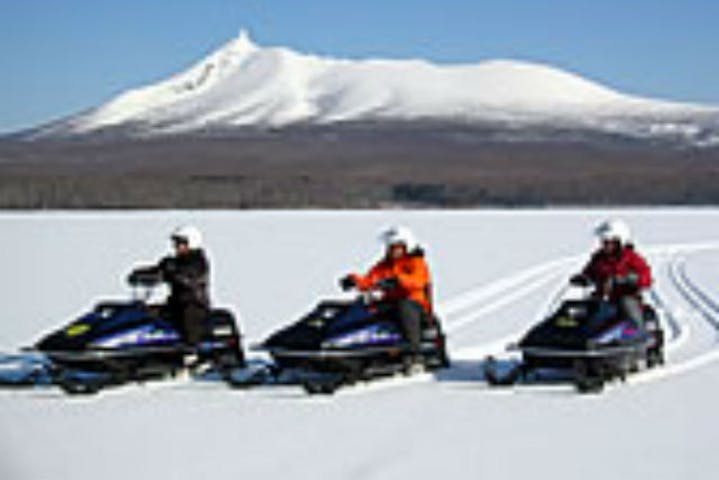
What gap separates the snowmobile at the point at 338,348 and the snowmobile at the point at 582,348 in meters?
0.72

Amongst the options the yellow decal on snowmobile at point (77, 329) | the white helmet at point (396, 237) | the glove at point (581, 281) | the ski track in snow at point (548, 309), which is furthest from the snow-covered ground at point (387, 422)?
the white helmet at point (396, 237)

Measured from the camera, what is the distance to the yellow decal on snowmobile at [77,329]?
9367 mm

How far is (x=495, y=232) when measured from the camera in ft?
117

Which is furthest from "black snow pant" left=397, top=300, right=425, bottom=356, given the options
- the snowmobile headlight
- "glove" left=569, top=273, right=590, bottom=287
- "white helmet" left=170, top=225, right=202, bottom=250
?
"white helmet" left=170, top=225, right=202, bottom=250

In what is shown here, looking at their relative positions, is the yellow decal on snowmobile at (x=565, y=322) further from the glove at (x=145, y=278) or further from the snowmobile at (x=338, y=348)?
the glove at (x=145, y=278)

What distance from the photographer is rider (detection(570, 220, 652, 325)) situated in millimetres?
10211

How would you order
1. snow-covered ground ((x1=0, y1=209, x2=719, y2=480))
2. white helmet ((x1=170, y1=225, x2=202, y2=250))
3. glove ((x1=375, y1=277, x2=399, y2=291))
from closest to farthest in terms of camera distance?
snow-covered ground ((x1=0, y1=209, x2=719, y2=480)) < white helmet ((x1=170, y1=225, x2=202, y2=250)) < glove ((x1=375, y1=277, x2=399, y2=291))

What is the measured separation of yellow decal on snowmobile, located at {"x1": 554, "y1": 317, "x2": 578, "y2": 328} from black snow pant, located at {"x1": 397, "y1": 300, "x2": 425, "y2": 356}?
3.30 feet

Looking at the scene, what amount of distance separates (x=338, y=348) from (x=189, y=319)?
1.19m

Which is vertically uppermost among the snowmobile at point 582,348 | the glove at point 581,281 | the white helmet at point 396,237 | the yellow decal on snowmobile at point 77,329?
the white helmet at point 396,237

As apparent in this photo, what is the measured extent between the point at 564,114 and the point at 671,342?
170 meters

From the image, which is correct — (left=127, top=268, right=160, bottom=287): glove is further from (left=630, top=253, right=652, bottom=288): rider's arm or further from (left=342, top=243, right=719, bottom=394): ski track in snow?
(left=630, top=253, right=652, bottom=288): rider's arm

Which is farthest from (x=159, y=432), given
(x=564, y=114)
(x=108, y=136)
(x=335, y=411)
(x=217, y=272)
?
(x=564, y=114)

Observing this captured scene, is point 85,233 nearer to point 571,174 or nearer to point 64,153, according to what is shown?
point 571,174
